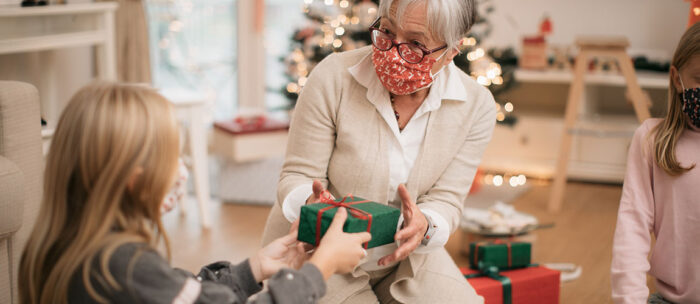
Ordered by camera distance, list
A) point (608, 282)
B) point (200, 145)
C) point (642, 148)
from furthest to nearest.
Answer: point (200, 145), point (608, 282), point (642, 148)

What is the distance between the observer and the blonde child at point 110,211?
3.44ft

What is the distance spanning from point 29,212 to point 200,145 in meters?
1.14

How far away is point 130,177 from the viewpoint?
3.52 feet

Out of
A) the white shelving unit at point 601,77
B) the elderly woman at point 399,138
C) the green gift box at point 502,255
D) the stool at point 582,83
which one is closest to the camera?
the elderly woman at point 399,138

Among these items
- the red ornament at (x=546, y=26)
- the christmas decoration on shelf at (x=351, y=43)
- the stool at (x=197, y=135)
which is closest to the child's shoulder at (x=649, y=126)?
the christmas decoration on shelf at (x=351, y=43)

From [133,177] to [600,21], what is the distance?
3.66 meters

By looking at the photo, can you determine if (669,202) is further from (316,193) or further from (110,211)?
(110,211)

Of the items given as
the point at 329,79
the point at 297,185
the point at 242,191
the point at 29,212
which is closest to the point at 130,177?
the point at 297,185

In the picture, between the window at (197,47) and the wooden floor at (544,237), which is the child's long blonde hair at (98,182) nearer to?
the wooden floor at (544,237)

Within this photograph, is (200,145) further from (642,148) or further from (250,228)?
(642,148)

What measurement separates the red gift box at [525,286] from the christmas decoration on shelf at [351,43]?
1.25 metres

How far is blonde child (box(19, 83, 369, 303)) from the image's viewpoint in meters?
1.05

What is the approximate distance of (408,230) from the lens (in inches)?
56.3

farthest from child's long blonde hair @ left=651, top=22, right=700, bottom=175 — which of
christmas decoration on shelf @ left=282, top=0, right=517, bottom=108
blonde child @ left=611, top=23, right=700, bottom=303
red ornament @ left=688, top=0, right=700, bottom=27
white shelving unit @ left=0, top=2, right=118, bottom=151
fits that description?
white shelving unit @ left=0, top=2, right=118, bottom=151
